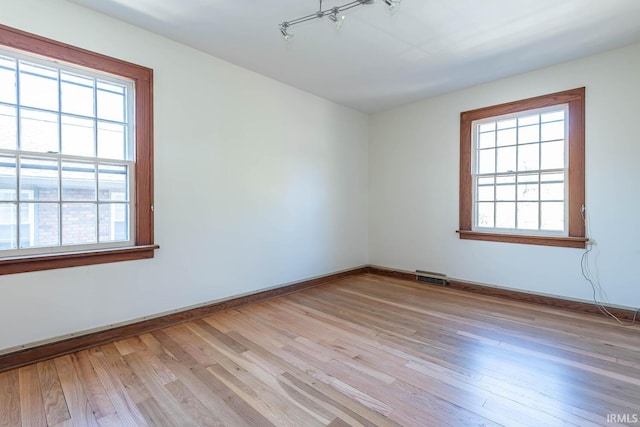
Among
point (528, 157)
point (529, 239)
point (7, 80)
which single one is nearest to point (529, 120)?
point (528, 157)

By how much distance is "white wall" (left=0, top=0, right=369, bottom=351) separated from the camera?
2.29 metres

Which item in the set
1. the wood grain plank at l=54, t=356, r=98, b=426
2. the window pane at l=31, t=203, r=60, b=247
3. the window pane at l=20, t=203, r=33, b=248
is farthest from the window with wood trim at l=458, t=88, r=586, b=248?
the window pane at l=20, t=203, r=33, b=248

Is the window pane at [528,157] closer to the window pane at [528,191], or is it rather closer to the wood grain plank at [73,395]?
the window pane at [528,191]

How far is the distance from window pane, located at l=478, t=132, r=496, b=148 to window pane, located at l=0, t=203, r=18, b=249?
484cm

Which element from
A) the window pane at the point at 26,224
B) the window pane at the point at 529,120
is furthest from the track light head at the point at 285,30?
the window pane at the point at 529,120

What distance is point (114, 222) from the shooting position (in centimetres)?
262

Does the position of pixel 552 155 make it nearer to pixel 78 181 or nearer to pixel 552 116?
pixel 552 116

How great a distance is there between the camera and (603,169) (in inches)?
123

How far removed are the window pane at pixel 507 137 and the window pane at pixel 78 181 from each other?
4.47 meters

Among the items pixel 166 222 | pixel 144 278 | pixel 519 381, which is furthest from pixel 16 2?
pixel 519 381

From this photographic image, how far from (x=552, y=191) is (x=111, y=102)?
465cm

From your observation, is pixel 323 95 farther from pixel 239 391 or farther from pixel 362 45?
pixel 239 391

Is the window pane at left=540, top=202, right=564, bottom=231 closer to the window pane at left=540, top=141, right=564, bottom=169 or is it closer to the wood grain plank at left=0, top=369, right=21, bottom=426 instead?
the window pane at left=540, top=141, right=564, bottom=169

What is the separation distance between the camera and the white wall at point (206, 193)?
2.29 meters
